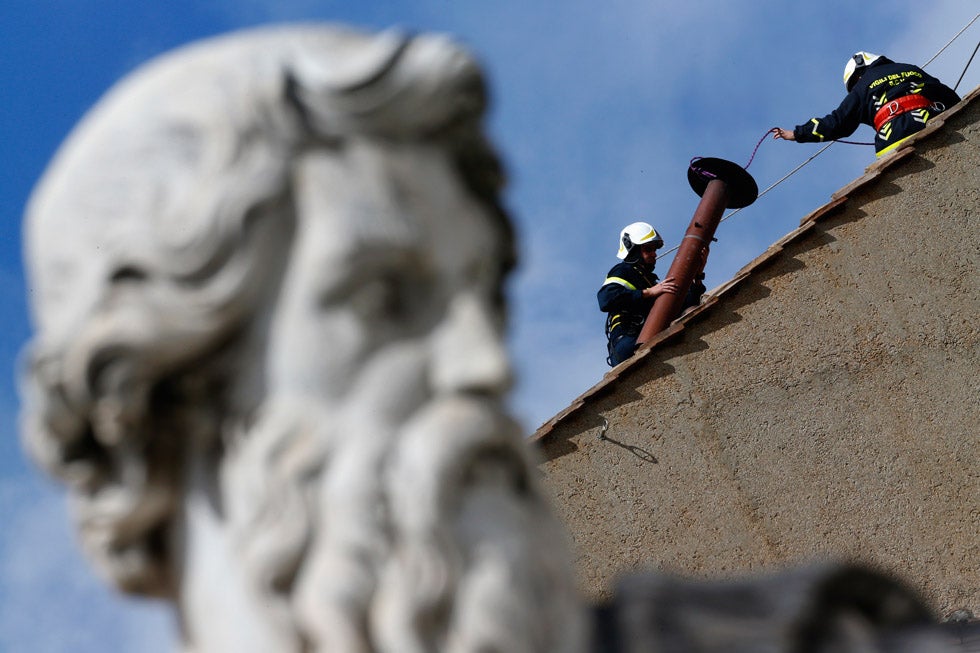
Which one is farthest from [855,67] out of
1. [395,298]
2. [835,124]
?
[395,298]

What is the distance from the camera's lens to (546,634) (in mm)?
1388

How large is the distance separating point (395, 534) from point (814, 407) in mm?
7121

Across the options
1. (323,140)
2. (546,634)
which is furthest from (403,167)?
(546,634)

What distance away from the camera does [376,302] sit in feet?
4.73

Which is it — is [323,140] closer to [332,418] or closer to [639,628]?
[332,418]

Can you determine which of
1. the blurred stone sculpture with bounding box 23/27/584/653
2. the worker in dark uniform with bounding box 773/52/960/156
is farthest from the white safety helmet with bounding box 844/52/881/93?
the blurred stone sculpture with bounding box 23/27/584/653

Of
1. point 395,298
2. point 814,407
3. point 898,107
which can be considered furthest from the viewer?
point 898,107

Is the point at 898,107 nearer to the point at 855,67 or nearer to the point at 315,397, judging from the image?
the point at 855,67

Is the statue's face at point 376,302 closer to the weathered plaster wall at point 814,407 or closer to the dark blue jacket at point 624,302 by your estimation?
the weathered plaster wall at point 814,407

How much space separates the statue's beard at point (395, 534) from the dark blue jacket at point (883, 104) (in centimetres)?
819

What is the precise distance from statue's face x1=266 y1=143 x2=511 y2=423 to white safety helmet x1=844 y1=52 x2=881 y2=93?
9.35 m

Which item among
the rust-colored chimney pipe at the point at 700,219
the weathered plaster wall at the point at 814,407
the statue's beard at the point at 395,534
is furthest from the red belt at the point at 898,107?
the statue's beard at the point at 395,534

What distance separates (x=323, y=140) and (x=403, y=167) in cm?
9

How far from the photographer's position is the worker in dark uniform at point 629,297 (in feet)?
32.4
